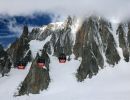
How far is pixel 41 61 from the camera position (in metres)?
126

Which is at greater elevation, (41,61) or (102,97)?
(41,61)

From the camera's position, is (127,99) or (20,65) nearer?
(20,65)

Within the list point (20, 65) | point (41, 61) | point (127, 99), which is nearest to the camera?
point (41, 61)

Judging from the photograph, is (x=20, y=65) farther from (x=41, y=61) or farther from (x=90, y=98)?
(x=90, y=98)

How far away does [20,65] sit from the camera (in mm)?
138750

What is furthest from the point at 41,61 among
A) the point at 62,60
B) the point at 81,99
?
the point at 81,99

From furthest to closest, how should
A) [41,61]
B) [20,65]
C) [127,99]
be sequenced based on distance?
[127,99], [20,65], [41,61]

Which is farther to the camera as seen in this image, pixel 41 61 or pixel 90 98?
pixel 90 98

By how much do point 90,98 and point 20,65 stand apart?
68.6m

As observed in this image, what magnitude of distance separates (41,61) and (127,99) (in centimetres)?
7869

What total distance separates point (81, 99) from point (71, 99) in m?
5.27

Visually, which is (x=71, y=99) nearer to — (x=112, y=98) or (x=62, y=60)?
(x=112, y=98)

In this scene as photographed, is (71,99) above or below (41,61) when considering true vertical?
below

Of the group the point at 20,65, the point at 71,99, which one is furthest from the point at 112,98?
the point at 20,65
